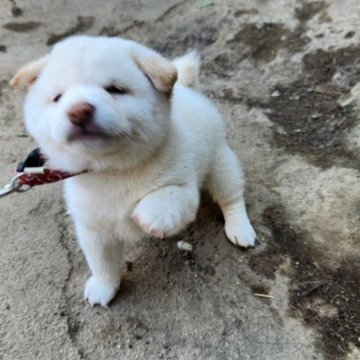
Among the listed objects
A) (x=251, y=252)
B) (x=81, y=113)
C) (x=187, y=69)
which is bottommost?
(x=251, y=252)

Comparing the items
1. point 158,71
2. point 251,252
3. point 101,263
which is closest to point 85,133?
point 158,71

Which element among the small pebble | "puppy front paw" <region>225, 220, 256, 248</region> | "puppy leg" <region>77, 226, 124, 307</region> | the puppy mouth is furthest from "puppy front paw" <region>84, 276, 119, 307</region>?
the puppy mouth

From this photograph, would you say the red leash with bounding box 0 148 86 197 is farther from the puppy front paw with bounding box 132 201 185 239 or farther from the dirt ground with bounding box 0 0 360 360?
the dirt ground with bounding box 0 0 360 360

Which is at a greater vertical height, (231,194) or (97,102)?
(97,102)

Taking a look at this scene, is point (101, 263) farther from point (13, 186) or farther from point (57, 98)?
point (57, 98)

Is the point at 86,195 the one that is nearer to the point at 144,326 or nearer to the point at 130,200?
the point at 130,200

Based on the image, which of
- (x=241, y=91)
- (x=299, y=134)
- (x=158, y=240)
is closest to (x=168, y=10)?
(x=241, y=91)
